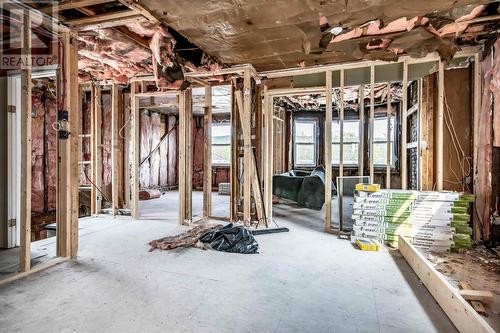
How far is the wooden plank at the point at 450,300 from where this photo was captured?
1590mm

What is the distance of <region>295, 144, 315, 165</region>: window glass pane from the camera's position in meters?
9.41

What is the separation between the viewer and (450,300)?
192 cm

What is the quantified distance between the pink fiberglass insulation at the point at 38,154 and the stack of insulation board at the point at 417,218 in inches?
254

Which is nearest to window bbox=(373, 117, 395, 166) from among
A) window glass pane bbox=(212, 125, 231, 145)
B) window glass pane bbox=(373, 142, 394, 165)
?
window glass pane bbox=(373, 142, 394, 165)

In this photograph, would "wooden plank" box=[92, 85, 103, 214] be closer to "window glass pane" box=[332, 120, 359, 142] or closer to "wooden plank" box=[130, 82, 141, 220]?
"wooden plank" box=[130, 82, 141, 220]

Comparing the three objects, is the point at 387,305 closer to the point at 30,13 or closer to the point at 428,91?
the point at 428,91

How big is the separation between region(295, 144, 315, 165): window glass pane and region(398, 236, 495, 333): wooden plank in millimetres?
6606

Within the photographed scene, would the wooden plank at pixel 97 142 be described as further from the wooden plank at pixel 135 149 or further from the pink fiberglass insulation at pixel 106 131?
the pink fiberglass insulation at pixel 106 131

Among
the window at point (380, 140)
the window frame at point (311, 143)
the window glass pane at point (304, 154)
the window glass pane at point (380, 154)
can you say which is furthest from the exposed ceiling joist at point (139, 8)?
the window glass pane at point (380, 154)

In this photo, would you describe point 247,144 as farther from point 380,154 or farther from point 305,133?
point 380,154

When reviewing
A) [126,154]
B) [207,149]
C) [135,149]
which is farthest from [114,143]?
[207,149]

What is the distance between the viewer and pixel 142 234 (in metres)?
4.10

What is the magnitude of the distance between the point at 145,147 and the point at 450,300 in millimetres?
8472

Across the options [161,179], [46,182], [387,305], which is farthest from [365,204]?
[161,179]
